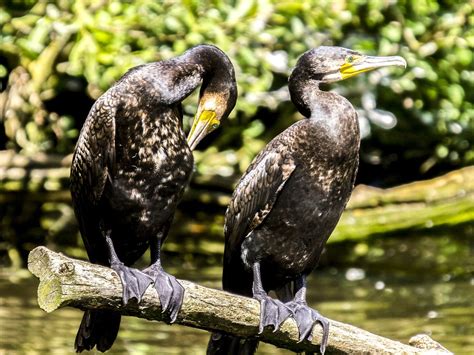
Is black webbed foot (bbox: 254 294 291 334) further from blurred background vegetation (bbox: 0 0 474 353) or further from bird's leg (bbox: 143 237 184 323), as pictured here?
blurred background vegetation (bbox: 0 0 474 353)

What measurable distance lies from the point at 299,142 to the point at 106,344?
1382mm

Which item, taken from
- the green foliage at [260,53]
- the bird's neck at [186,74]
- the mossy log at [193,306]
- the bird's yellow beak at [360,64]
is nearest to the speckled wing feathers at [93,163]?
the bird's neck at [186,74]

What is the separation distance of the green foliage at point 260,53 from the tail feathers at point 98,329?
5224 millimetres

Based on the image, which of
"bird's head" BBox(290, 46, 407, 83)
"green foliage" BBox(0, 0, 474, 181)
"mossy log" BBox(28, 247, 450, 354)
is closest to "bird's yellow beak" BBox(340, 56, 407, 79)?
"bird's head" BBox(290, 46, 407, 83)

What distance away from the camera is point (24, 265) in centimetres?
1235

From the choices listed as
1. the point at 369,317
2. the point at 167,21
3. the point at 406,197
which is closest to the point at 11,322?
the point at 369,317

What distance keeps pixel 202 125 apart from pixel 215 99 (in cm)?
16

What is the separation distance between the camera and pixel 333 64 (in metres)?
6.87

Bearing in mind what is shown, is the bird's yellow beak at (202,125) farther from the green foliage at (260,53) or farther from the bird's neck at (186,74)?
the green foliage at (260,53)

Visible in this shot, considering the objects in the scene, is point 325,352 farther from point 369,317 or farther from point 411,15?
point 411,15

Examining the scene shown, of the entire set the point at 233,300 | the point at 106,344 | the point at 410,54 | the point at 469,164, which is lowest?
the point at 469,164

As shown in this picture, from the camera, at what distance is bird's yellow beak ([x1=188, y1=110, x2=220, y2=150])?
22.7ft

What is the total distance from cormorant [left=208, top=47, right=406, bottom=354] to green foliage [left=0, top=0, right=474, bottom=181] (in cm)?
446

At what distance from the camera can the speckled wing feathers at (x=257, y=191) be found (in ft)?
21.7
